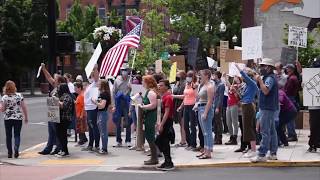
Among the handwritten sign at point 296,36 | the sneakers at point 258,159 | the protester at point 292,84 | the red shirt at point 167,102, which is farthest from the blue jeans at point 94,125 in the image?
the handwritten sign at point 296,36

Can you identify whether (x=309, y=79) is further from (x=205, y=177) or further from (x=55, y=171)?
(x=55, y=171)

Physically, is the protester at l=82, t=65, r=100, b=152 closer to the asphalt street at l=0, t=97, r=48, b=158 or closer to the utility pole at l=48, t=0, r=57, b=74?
the utility pole at l=48, t=0, r=57, b=74

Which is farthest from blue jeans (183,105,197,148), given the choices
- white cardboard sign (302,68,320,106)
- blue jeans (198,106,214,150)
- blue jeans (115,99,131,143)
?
white cardboard sign (302,68,320,106)

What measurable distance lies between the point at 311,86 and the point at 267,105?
2.09m

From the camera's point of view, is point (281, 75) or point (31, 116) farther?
point (31, 116)

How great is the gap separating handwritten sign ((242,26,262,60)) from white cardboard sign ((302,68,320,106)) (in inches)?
42.1

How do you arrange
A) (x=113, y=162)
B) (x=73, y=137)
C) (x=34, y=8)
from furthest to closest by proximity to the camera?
1. (x=34, y=8)
2. (x=73, y=137)
3. (x=113, y=162)

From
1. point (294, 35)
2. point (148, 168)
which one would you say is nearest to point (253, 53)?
point (294, 35)

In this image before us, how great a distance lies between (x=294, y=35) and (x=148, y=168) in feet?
19.4

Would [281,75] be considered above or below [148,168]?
above

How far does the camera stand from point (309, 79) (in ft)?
43.6

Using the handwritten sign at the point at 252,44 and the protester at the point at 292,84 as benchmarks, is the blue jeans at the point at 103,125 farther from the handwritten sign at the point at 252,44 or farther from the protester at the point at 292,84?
the protester at the point at 292,84

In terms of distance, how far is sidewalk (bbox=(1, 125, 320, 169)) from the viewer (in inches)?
464

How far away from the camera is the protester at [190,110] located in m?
13.8
